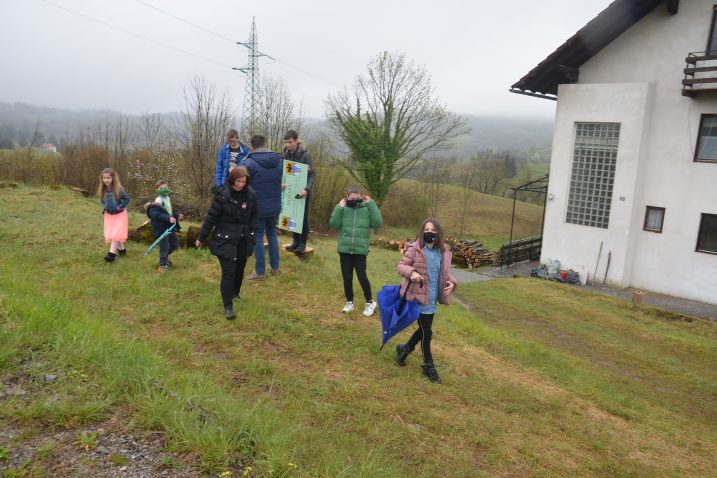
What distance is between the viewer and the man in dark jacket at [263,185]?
23.0 feet

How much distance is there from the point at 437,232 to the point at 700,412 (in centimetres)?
523

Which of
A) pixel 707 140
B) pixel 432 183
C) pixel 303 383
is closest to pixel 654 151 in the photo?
pixel 707 140

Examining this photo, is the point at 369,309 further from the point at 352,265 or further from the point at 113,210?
the point at 113,210

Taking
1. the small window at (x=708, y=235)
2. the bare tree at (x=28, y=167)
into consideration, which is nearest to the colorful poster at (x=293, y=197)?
the small window at (x=708, y=235)

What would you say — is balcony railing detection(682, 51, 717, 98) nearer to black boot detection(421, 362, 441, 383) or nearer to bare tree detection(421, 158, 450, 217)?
black boot detection(421, 362, 441, 383)

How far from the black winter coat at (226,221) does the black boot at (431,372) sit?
2.54 metres

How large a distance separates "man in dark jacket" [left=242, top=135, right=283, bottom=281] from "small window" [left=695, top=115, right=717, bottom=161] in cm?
1315

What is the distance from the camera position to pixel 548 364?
7562mm

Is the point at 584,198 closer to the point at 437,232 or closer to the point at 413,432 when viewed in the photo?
the point at 437,232

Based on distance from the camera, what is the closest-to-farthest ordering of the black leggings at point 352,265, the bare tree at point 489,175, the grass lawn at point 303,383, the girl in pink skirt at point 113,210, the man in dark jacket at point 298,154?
the grass lawn at point 303,383 < the black leggings at point 352,265 < the girl in pink skirt at point 113,210 < the man in dark jacket at point 298,154 < the bare tree at point 489,175

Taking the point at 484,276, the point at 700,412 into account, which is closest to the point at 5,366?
the point at 700,412

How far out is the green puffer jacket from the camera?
6328 mm

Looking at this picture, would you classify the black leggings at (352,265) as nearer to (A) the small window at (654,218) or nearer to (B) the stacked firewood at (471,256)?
(A) the small window at (654,218)

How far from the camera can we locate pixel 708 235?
14195mm
